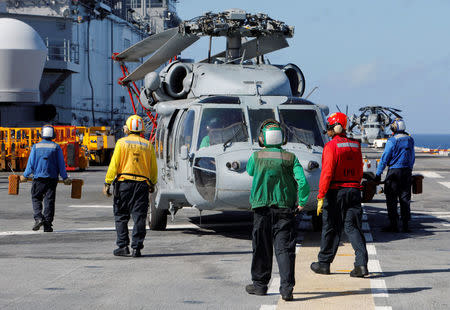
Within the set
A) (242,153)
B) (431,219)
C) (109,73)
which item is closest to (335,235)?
(242,153)

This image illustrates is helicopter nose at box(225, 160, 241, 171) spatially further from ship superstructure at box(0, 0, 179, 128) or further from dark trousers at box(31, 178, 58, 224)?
ship superstructure at box(0, 0, 179, 128)

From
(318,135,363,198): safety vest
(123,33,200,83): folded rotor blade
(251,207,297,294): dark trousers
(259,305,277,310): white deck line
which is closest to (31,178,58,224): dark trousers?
(123,33,200,83): folded rotor blade

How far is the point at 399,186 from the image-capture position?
1281 cm

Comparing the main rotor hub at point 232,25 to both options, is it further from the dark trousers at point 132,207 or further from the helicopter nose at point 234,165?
the dark trousers at point 132,207

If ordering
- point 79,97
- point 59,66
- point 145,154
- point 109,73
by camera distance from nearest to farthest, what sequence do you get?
point 145,154 → point 59,66 → point 79,97 → point 109,73

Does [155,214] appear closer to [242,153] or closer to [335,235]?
[242,153]

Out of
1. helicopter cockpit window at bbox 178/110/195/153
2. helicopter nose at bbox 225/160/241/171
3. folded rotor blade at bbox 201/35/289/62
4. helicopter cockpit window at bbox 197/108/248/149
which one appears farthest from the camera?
folded rotor blade at bbox 201/35/289/62

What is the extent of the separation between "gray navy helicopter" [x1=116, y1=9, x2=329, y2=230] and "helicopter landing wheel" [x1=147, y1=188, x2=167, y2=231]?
2 centimetres

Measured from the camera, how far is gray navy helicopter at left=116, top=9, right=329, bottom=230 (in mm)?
11133

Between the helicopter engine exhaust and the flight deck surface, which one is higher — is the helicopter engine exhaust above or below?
above

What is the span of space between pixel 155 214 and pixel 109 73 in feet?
166

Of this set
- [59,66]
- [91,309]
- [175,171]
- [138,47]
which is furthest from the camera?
[59,66]

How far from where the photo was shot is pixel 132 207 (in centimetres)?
997

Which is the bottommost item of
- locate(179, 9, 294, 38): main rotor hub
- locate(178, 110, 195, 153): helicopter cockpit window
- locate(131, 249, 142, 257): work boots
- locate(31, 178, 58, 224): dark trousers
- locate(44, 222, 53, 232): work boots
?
locate(44, 222, 53, 232): work boots
